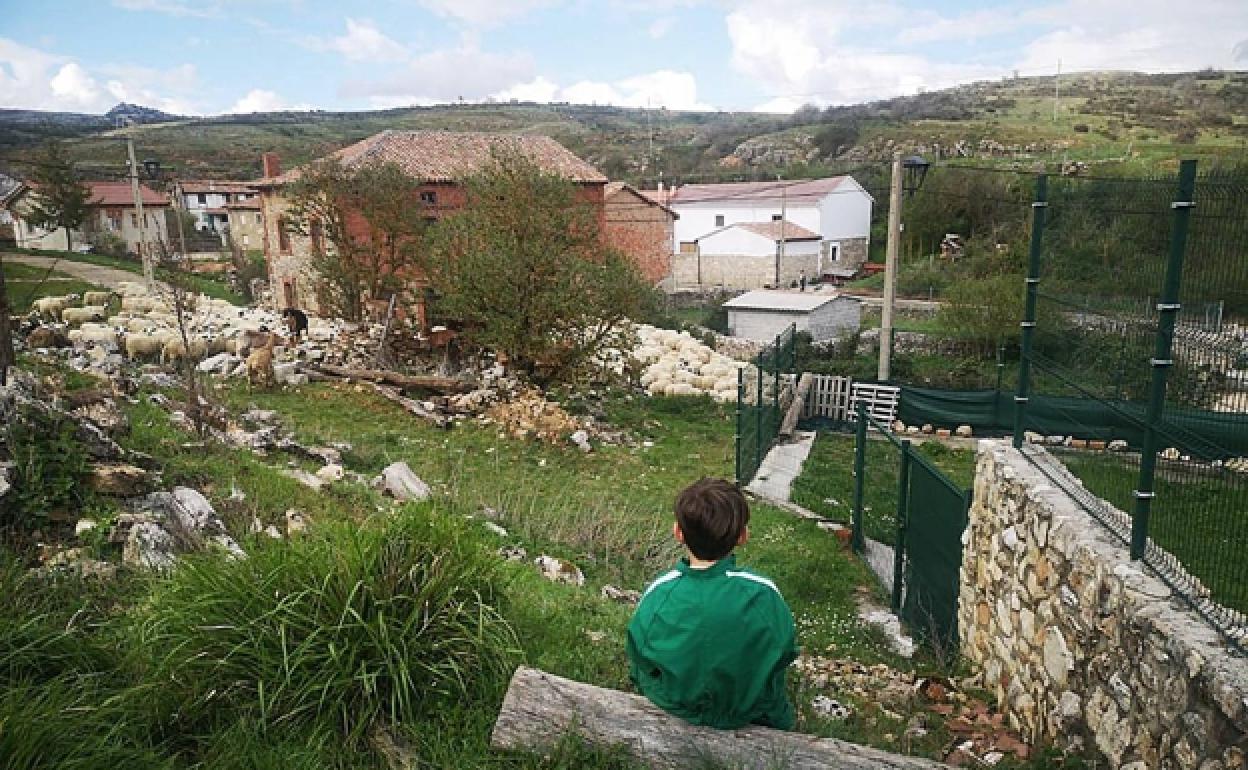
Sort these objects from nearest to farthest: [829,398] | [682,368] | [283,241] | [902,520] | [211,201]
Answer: [902,520], [829,398], [682,368], [283,241], [211,201]

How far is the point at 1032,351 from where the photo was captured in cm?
511

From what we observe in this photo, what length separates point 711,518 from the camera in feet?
8.46

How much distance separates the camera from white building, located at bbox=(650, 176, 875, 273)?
139 feet

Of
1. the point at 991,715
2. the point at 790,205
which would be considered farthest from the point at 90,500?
the point at 790,205

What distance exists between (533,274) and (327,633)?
507 inches

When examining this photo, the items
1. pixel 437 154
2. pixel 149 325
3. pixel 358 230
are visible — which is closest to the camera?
pixel 149 325

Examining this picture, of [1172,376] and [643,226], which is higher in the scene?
[643,226]

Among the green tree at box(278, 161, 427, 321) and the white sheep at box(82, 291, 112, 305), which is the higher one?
the green tree at box(278, 161, 427, 321)

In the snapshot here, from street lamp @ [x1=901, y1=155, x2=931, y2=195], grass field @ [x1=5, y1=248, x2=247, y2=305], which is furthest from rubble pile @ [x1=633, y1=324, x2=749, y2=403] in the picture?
grass field @ [x1=5, y1=248, x2=247, y2=305]

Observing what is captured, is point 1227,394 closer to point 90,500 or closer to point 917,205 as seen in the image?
point 90,500

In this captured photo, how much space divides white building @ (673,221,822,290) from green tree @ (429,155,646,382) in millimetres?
22961

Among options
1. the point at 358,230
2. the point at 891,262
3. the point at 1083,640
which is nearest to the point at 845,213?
the point at 891,262

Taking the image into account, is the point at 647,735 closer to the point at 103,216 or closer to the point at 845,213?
the point at 845,213

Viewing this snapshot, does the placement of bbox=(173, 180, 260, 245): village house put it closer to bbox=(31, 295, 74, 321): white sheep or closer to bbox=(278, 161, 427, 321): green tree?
bbox=(31, 295, 74, 321): white sheep
